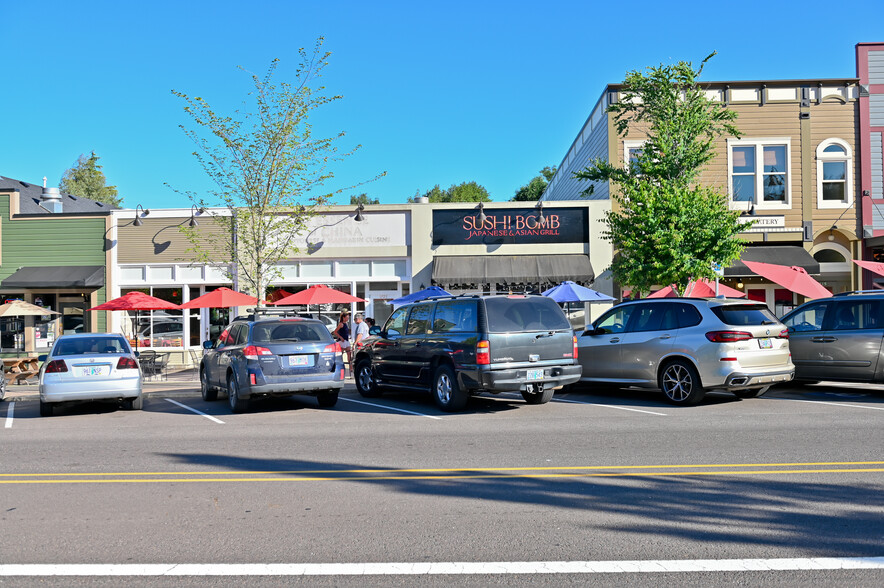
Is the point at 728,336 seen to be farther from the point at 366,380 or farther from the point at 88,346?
the point at 88,346

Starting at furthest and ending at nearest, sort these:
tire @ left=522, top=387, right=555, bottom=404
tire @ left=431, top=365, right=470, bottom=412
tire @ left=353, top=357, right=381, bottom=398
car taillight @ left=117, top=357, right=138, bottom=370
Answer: tire @ left=353, top=357, right=381, bottom=398 → car taillight @ left=117, top=357, right=138, bottom=370 → tire @ left=522, top=387, right=555, bottom=404 → tire @ left=431, top=365, right=470, bottom=412

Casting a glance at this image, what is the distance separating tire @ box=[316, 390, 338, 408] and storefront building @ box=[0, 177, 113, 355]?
52.8 ft

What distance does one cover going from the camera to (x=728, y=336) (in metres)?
11.7

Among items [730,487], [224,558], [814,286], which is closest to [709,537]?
[730,487]

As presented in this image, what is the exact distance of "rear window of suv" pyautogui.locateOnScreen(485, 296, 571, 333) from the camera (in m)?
11.6

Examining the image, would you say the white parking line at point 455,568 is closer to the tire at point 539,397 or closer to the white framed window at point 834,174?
the tire at point 539,397

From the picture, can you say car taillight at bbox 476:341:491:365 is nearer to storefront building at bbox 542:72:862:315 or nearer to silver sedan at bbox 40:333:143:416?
silver sedan at bbox 40:333:143:416

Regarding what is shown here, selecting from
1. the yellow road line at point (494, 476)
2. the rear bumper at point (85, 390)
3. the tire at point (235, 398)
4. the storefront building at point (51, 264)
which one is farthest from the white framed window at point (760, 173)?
the storefront building at point (51, 264)

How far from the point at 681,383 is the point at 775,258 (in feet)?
47.6

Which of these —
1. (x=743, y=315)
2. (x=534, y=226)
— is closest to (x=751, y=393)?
(x=743, y=315)

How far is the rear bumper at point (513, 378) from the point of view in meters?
11.4

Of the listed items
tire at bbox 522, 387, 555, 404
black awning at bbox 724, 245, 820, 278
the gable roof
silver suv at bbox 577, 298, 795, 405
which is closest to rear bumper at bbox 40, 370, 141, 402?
tire at bbox 522, 387, 555, 404

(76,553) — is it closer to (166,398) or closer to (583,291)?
(166,398)

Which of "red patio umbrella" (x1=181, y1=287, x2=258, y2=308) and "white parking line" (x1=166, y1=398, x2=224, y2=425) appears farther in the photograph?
"red patio umbrella" (x1=181, y1=287, x2=258, y2=308)
